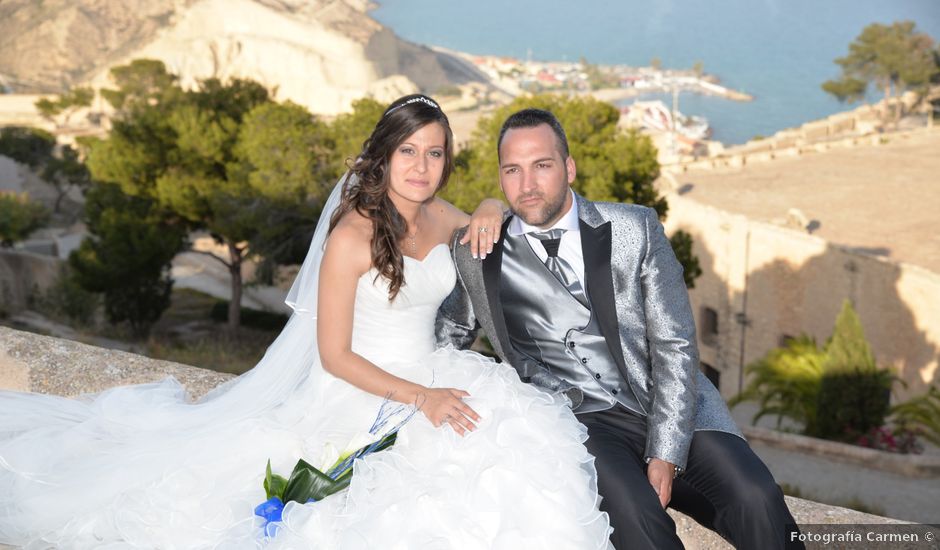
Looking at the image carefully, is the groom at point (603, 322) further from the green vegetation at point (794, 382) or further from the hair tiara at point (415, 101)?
the green vegetation at point (794, 382)

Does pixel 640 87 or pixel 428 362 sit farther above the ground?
pixel 640 87

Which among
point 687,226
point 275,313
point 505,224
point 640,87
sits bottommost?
point 275,313

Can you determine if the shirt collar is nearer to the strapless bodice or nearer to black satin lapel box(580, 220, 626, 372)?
black satin lapel box(580, 220, 626, 372)

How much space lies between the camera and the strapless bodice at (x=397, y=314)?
11.4 ft

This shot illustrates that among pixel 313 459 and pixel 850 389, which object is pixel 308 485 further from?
pixel 850 389

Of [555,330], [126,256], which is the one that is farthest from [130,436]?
[126,256]

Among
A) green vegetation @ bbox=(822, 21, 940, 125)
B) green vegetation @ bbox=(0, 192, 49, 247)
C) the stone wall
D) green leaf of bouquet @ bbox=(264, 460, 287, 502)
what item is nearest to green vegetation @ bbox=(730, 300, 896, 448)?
the stone wall

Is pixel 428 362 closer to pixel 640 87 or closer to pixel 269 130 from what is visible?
pixel 269 130

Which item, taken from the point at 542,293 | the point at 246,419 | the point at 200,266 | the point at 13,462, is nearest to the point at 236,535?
the point at 246,419

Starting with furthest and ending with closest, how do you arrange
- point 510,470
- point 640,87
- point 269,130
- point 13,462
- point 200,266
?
point 640,87 → point 200,266 → point 269,130 → point 13,462 → point 510,470

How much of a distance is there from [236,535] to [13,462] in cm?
114

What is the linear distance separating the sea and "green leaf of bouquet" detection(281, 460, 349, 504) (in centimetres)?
12413

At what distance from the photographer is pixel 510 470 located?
8.70 feet

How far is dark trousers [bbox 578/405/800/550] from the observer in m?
2.75
